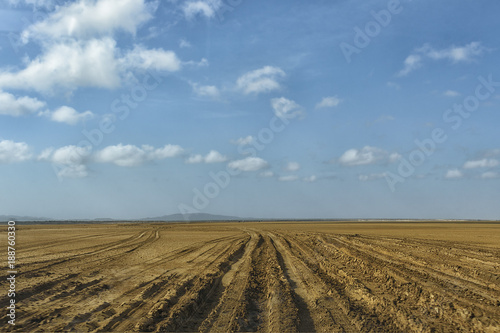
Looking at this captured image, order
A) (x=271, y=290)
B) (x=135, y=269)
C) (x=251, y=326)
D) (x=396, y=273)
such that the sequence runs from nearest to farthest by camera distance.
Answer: (x=251, y=326), (x=271, y=290), (x=396, y=273), (x=135, y=269)

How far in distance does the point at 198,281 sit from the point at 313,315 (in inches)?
178

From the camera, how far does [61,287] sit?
10.2 metres

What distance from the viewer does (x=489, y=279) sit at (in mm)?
11742

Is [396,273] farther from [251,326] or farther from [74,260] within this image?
[74,260]

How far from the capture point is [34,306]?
8.16 meters

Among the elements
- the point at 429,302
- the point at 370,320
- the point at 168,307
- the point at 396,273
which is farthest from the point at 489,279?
the point at 168,307

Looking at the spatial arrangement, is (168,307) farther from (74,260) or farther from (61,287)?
(74,260)

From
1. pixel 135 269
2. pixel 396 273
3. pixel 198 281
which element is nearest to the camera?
pixel 198 281

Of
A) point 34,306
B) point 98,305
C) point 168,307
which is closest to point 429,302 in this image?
point 168,307

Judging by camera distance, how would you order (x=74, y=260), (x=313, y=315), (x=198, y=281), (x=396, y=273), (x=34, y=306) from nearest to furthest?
(x=313, y=315), (x=34, y=306), (x=198, y=281), (x=396, y=273), (x=74, y=260)

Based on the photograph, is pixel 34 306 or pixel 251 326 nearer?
pixel 251 326

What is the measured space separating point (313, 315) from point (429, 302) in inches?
123

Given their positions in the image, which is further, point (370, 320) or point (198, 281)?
point (198, 281)

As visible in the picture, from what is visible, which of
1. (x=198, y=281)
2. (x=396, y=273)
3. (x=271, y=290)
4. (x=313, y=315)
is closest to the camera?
(x=313, y=315)
